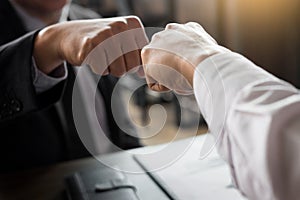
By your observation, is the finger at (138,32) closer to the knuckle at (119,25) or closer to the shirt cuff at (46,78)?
the knuckle at (119,25)

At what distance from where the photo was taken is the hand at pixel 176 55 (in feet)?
1.53

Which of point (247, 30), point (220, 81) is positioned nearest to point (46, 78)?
point (220, 81)

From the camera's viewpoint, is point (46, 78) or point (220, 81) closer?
point (220, 81)

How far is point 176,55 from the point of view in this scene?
0.48 metres

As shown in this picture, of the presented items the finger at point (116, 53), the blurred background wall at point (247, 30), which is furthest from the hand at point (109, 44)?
the blurred background wall at point (247, 30)

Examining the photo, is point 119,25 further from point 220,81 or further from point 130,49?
point 220,81

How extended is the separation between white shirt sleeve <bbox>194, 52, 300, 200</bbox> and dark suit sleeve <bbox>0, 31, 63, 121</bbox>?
1.16ft

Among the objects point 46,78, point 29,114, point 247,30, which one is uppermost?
point 46,78

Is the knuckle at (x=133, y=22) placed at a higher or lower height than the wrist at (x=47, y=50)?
higher

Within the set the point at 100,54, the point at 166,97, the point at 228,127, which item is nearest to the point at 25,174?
the point at 100,54

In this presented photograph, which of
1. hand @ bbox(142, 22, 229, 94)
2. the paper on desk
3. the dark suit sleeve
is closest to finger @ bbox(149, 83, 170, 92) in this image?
hand @ bbox(142, 22, 229, 94)

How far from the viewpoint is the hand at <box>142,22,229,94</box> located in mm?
467

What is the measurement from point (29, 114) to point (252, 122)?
0.63 metres

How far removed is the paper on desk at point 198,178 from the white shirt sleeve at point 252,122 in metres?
0.19
